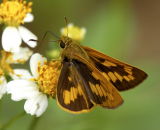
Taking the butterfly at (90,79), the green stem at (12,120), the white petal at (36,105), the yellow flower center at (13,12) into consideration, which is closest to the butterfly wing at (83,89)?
the butterfly at (90,79)

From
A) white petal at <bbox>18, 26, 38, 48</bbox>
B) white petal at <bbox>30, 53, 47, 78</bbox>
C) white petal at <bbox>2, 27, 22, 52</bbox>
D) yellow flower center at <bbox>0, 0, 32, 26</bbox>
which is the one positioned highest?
yellow flower center at <bbox>0, 0, 32, 26</bbox>

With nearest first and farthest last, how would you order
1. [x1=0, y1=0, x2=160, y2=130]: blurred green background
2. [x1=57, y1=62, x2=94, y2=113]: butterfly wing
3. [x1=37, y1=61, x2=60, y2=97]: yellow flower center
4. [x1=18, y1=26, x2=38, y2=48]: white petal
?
[x1=57, y1=62, x2=94, y2=113]: butterfly wing < [x1=37, y1=61, x2=60, y2=97]: yellow flower center < [x1=18, y1=26, x2=38, y2=48]: white petal < [x1=0, y1=0, x2=160, y2=130]: blurred green background

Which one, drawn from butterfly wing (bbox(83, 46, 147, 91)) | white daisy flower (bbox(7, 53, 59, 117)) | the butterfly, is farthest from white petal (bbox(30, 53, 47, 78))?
butterfly wing (bbox(83, 46, 147, 91))

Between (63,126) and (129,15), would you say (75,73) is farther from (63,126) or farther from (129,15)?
(129,15)

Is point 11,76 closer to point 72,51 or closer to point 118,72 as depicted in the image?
point 72,51

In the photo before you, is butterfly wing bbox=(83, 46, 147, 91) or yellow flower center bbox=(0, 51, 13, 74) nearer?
butterfly wing bbox=(83, 46, 147, 91)

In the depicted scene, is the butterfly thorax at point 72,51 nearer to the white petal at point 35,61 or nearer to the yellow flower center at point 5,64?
the white petal at point 35,61

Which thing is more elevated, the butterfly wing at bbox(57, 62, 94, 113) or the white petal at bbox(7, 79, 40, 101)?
the butterfly wing at bbox(57, 62, 94, 113)

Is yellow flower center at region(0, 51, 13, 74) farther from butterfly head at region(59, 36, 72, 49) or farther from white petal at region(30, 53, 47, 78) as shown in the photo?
butterfly head at region(59, 36, 72, 49)
